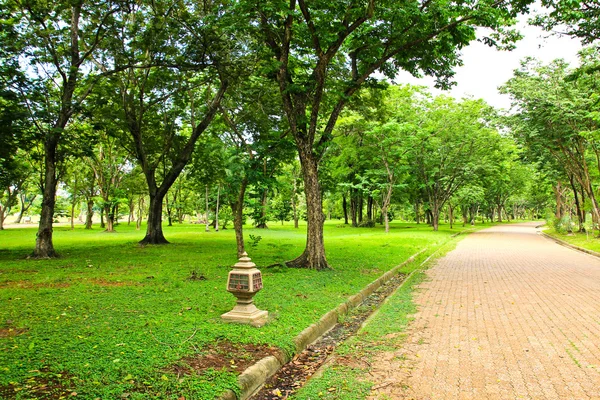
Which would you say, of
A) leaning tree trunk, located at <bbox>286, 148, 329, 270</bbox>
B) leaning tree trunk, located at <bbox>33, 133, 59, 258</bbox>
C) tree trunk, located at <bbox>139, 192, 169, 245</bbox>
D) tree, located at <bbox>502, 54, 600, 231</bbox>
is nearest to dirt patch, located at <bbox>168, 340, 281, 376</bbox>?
leaning tree trunk, located at <bbox>286, 148, 329, 270</bbox>

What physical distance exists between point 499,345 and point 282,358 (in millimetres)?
2629

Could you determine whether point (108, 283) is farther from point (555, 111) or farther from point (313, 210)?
A: point (555, 111)

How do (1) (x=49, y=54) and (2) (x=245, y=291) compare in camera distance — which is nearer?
(2) (x=245, y=291)

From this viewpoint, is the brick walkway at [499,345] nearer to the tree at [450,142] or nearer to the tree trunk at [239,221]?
the tree trunk at [239,221]

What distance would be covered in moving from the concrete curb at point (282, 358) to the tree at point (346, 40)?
3529 millimetres

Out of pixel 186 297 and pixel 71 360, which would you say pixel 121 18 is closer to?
pixel 186 297

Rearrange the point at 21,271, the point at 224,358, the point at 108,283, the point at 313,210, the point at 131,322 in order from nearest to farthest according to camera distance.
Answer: the point at 224,358
the point at 131,322
the point at 108,283
the point at 21,271
the point at 313,210

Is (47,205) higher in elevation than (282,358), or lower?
higher

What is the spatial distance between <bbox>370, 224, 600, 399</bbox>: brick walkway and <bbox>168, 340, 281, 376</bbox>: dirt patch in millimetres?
1222

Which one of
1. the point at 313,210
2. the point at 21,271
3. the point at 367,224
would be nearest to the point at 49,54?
the point at 21,271

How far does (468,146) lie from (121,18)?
24968 mm

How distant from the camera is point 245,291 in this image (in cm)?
519

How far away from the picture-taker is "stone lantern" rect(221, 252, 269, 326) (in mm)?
5219

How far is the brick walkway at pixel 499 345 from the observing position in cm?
362
